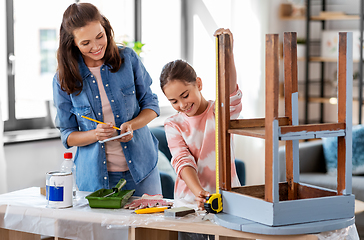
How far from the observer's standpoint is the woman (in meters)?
1.74

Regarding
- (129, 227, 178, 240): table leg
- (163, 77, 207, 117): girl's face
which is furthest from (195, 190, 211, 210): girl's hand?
(163, 77, 207, 117): girl's face

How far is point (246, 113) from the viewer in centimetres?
436

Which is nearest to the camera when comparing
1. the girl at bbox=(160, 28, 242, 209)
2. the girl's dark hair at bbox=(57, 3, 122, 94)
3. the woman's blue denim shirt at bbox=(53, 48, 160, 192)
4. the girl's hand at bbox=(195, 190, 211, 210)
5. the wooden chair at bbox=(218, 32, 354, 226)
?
the wooden chair at bbox=(218, 32, 354, 226)

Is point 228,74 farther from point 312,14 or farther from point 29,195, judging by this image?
point 312,14

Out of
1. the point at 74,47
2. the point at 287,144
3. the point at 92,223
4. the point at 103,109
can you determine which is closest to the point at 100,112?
the point at 103,109

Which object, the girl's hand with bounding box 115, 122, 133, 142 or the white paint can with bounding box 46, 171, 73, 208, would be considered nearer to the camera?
the white paint can with bounding box 46, 171, 73, 208

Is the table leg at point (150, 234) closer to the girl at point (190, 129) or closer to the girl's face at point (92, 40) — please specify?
the girl at point (190, 129)

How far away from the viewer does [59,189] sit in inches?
57.4

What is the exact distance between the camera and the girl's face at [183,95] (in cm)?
155

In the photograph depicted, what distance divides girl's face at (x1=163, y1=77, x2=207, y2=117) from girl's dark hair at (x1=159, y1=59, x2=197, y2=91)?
1 centimetres

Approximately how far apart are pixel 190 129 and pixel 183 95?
147 millimetres

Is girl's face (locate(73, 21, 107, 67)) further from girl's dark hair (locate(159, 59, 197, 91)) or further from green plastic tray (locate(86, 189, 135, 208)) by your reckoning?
green plastic tray (locate(86, 189, 135, 208))

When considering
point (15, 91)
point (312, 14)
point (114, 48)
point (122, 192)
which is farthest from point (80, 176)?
point (312, 14)

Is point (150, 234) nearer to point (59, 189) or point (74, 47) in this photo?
point (59, 189)
